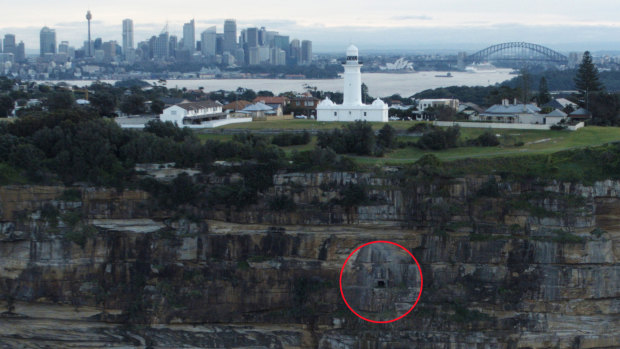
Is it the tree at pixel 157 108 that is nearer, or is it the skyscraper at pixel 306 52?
the tree at pixel 157 108

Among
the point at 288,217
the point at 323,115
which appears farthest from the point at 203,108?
the point at 288,217

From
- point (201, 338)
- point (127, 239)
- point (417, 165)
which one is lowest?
point (201, 338)

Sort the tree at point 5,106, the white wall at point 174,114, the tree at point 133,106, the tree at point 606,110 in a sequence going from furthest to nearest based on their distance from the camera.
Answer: the tree at point 133,106 → the tree at point 5,106 → the white wall at point 174,114 → the tree at point 606,110

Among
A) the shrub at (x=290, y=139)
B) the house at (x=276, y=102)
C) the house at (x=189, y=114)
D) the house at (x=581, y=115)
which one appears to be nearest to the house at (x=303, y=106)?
the house at (x=276, y=102)

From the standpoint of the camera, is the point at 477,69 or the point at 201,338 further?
the point at 477,69

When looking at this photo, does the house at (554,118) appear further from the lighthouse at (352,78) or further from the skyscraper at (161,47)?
the skyscraper at (161,47)

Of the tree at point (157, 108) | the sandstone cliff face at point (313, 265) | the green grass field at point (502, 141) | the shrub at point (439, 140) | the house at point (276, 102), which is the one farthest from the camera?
the house at point (276, 102)

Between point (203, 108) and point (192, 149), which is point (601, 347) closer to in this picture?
point (192, 149)
